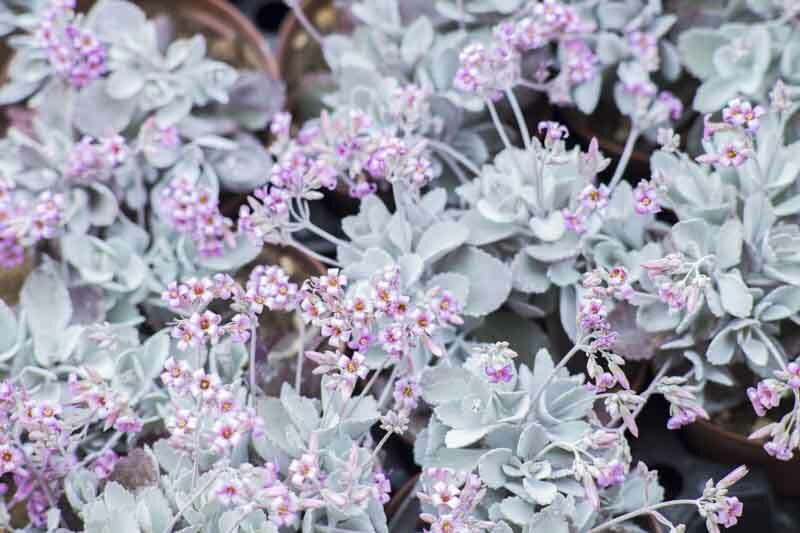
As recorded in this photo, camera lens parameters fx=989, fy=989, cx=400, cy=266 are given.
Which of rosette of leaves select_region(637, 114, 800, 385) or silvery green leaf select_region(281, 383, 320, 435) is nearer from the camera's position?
silvery green leaf select_region(281, 383, 320, 435)


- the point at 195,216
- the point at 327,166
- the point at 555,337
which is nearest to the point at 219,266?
the point at 195,216

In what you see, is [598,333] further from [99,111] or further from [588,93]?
[99,111]

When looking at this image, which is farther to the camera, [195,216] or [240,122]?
[240,122]

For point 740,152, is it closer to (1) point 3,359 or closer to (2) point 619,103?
(2) point 619,103

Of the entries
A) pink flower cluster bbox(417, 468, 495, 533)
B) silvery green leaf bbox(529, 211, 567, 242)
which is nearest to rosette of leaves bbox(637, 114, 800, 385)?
silvery green leaf bbox(529, 211, 567, 242)

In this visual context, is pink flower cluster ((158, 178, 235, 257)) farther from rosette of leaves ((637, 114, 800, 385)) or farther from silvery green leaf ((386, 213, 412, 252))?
rosette of leaves ((637, 114, 800, 385))

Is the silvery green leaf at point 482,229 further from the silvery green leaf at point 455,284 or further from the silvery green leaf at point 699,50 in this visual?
the silvery green leaf at point 699,50

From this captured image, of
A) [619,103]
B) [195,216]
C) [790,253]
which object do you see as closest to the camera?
[790,253]

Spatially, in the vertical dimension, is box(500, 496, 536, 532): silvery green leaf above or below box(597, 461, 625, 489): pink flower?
below
